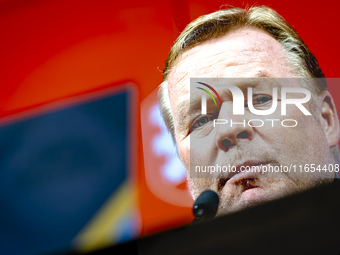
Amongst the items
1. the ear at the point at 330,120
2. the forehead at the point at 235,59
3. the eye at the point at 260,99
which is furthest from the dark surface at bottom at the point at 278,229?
the forehead at the point at 235,59

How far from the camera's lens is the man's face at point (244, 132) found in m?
1.34

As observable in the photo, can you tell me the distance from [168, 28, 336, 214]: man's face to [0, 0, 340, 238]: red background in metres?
0.30

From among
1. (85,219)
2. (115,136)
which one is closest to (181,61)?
(115,136)

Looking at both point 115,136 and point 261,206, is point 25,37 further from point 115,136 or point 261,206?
point 261,206

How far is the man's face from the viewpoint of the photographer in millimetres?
1338

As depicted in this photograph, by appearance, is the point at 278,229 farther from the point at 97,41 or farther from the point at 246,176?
the point at 97,41

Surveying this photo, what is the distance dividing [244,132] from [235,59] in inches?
15.8

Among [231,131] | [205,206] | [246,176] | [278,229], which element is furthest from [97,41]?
[278,229]

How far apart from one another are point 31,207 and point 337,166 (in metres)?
1.76

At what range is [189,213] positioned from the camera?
167cm

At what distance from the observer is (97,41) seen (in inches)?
82.2

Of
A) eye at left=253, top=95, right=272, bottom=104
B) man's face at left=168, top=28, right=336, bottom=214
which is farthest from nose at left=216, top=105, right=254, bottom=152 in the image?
eye at left=253, top=95, right=272, bottom=104

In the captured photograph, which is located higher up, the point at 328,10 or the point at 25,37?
the point at 25,37

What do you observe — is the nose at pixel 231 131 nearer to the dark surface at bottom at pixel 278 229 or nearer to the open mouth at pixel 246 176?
the open mouth at pixel 246 176
